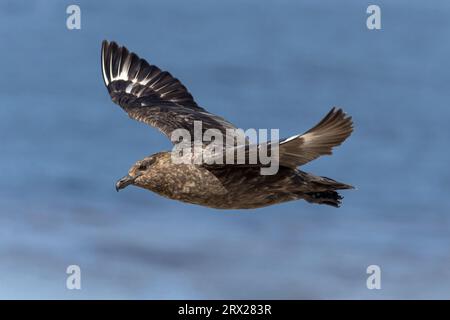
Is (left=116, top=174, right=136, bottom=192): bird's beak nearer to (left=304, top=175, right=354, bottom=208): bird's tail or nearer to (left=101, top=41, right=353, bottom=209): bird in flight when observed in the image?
(left=101, top=41, right=353, bottom=209): bird in flight

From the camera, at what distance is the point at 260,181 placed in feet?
36.8

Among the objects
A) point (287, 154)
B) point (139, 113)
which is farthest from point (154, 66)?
point (287, 154)

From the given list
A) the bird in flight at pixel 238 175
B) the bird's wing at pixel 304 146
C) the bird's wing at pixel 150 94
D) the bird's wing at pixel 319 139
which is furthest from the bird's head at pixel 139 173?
the bird's wing at pixel 319 139

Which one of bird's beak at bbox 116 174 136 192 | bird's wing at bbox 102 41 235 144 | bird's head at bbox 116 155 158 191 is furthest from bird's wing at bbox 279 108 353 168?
bird's wing at bbox 102 41 235 144

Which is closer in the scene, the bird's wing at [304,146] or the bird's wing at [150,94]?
the bird's wing at [304,146]

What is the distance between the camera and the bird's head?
11.5 m

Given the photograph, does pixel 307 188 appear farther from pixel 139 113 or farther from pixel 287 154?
pixel 139 113

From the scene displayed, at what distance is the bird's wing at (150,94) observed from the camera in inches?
524

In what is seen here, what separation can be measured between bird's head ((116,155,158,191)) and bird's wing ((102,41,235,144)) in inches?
50.1

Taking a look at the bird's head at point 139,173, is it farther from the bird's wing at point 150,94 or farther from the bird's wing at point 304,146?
the bird's wing at point 150,94

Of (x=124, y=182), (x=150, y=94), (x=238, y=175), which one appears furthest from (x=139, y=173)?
(x=150, y=94)

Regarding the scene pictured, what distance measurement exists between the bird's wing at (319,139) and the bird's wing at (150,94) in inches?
104

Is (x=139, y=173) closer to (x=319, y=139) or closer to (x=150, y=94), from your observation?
(x=319, y=139)

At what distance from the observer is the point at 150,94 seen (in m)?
15.0
